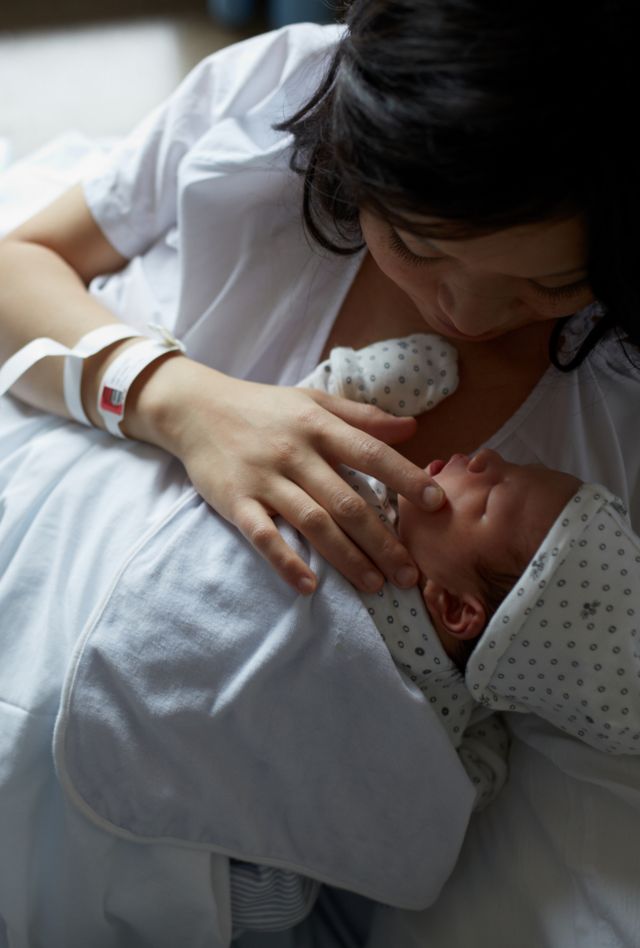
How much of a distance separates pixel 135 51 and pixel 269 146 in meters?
1.66

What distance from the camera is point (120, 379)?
42.6 inches

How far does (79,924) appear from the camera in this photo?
951mm

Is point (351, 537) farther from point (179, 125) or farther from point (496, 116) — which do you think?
point (179, 125)

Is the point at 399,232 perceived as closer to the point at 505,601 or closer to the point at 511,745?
the point at 505,601

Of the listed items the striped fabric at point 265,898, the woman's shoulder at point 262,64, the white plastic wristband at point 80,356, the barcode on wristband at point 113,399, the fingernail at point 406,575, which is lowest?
the striped fabric at point 265,898

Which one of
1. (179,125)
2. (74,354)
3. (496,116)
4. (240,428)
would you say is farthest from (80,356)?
(496,116)

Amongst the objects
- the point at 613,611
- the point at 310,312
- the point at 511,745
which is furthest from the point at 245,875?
the point at 310,312

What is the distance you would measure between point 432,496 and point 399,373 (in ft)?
0.53

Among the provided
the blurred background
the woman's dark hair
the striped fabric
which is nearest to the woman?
the woman's dark hair

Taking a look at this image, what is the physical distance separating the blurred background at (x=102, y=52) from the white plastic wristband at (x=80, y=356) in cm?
131

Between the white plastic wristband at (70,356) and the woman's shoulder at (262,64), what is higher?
the woman's shoulder at (262,64)

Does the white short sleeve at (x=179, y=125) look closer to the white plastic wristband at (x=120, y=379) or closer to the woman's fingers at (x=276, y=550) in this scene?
the white plastic wristband at (x=120, y=379)

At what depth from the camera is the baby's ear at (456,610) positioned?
916 mm

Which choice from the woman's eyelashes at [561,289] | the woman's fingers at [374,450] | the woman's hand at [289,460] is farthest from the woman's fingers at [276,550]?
the woman's eyelashes at [561,289]
